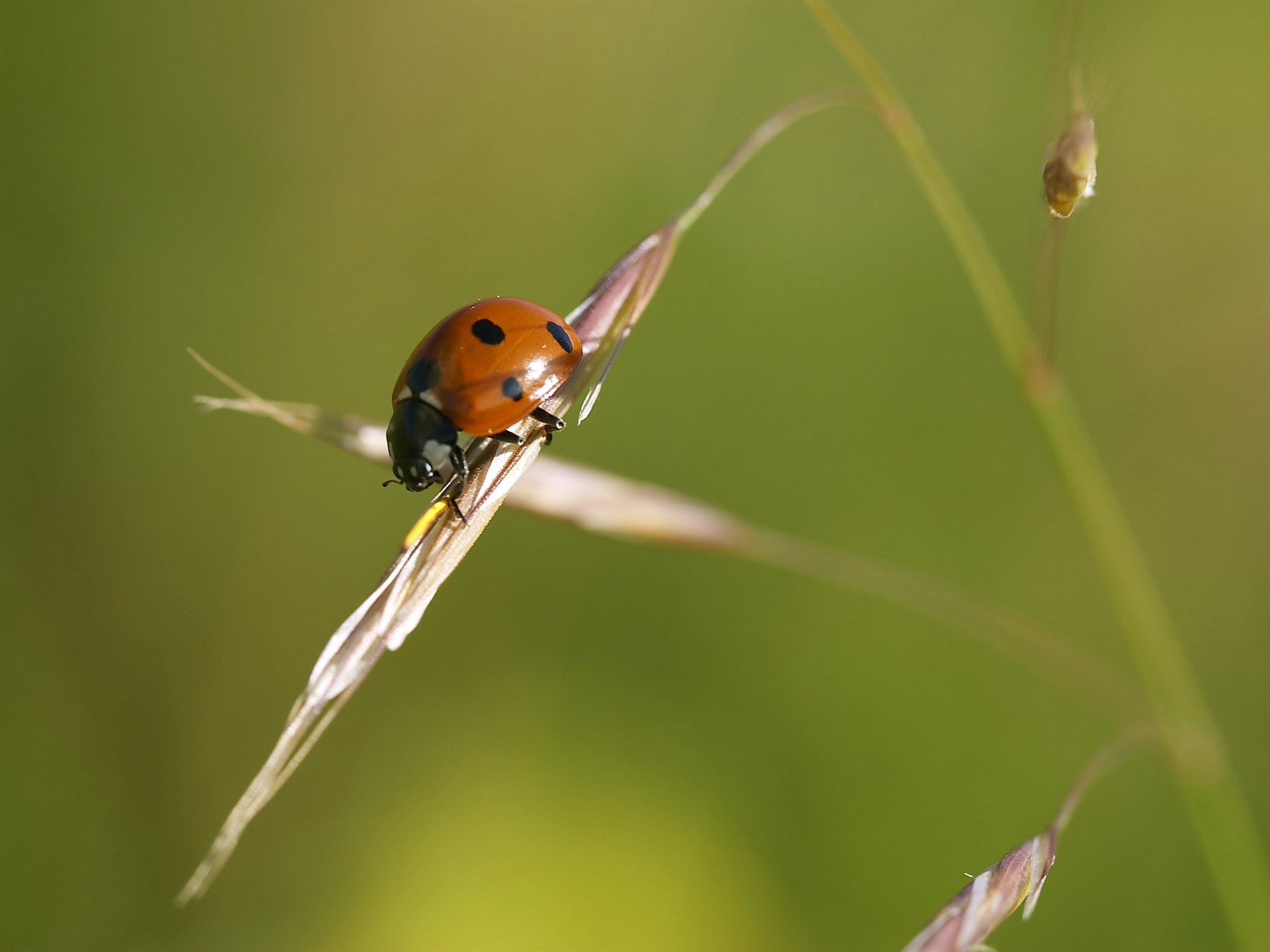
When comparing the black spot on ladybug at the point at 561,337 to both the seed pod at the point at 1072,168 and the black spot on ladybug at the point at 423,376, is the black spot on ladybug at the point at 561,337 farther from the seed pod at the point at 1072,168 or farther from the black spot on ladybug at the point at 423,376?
the seed pod at the point at 1072,168

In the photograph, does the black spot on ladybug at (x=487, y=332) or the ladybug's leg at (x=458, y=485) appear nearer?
the ladybug's leg at (x=458, y=485)

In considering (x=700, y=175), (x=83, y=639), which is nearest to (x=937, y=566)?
(x=700, y=175)

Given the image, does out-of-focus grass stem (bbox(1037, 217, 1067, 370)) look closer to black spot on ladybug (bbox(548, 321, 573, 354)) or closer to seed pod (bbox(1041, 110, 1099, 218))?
seed pod (bbox(1041, 110, 1099, 218))

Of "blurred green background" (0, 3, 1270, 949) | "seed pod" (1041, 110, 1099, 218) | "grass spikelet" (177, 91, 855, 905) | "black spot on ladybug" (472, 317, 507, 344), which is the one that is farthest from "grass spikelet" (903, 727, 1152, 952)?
"blurred green background" (0, 3, 1270, 949)

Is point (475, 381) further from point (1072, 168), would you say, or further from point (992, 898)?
point (992, 898)

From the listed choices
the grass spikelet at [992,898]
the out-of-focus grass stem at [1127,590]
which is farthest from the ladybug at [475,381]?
the grass spikelet at [992,898]

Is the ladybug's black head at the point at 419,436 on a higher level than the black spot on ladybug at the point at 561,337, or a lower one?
lower

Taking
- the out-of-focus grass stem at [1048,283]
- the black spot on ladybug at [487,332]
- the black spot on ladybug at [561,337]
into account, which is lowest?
the black spot on ladybug at [561,337]
